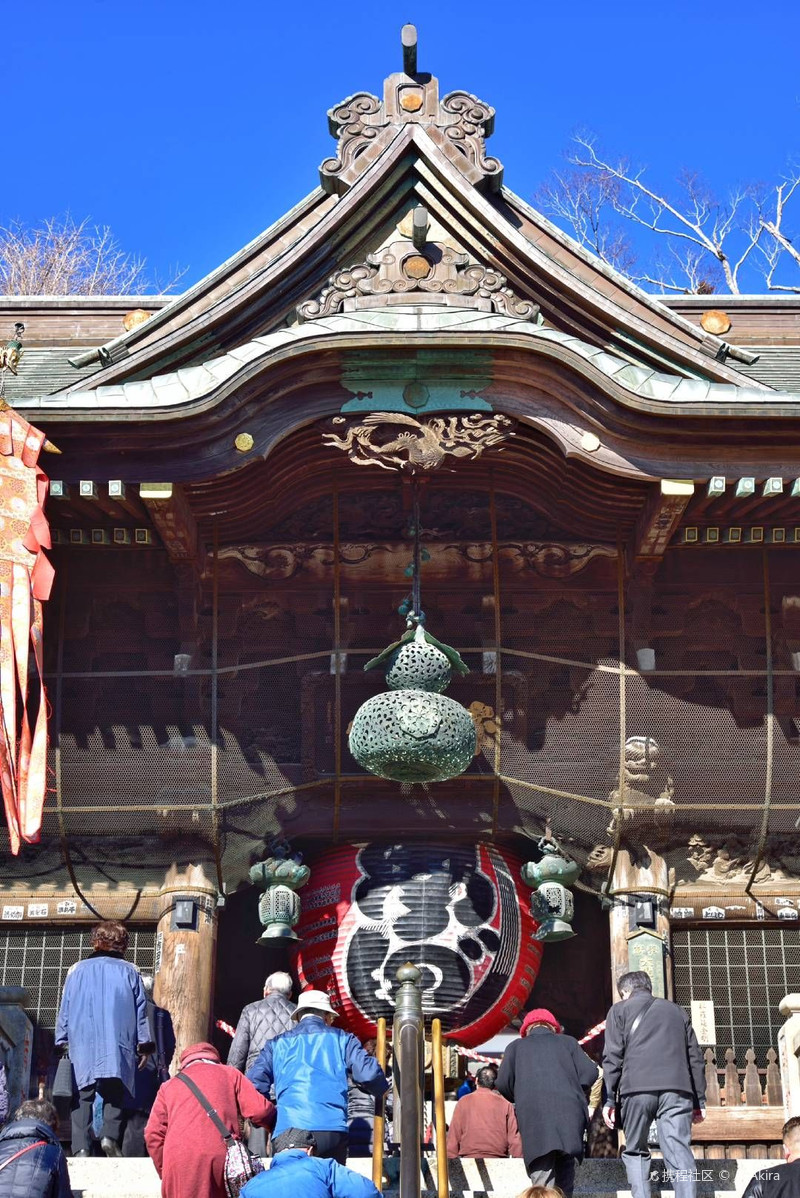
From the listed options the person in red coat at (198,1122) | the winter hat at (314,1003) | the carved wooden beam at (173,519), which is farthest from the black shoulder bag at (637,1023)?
the carved wooden beam at (173,519)

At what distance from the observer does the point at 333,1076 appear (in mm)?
9375

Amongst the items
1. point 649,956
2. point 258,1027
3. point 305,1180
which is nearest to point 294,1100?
point 305,1180

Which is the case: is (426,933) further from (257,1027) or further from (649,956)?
(257,1027)

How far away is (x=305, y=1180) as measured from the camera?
7996 millimetres

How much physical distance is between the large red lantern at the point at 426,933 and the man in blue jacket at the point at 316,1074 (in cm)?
374

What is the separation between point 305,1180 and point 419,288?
8031 millimetres

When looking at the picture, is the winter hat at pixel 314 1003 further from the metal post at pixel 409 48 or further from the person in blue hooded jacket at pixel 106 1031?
the metal post at pixel 409 48

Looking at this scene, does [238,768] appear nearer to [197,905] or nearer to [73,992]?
[197,905]

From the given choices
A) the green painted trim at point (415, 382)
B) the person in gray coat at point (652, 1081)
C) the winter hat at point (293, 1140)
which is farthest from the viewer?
the green painted trim at point (415, 382)

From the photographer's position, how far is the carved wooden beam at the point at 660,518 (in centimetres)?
1337

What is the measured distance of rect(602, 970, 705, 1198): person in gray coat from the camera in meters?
9.63

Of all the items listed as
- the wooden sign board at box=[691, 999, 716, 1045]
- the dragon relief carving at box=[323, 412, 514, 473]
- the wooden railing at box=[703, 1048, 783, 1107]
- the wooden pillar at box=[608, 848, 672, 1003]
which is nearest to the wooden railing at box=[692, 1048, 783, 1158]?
the wooden railing at box=[703, 1048, 783, 1107]

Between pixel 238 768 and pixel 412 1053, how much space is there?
4941 mm

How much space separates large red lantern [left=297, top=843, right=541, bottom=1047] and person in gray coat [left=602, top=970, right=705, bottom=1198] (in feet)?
11.6
